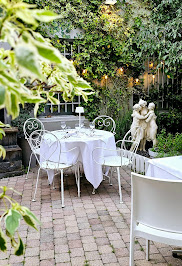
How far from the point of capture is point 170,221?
227cm

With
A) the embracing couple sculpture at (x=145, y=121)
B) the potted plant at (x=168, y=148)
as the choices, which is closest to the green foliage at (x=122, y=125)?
the embracing couple sculpture at (x=145, y=121)

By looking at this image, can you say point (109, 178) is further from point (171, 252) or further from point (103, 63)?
point (103, 63)

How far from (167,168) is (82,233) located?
4.21 ft

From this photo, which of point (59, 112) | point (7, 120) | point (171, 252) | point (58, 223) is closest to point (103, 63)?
point (59, 112)

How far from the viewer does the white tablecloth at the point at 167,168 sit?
9.31 ft

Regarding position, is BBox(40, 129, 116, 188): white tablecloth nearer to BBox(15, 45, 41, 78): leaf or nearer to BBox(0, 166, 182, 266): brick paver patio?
BBox(0, 166, 182, 266): brick paver patio

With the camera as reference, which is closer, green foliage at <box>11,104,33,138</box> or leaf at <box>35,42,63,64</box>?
leaf at <box>35,42,63,64</box>

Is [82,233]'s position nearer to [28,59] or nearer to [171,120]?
[28,59]

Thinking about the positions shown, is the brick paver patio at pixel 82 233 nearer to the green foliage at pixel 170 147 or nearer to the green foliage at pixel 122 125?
the green foliage at pixel 170 147

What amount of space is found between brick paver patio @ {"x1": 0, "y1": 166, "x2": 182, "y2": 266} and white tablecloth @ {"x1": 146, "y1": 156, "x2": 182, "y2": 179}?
78 centimetres

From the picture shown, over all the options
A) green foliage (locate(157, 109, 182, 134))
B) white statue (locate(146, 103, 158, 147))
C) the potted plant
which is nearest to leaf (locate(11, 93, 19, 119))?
the potted plant

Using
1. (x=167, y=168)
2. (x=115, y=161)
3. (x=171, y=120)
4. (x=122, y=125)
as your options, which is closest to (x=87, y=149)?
(x=115, y=161)

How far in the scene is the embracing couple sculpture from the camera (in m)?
6.47

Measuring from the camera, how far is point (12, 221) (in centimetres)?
99
